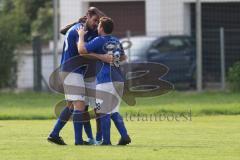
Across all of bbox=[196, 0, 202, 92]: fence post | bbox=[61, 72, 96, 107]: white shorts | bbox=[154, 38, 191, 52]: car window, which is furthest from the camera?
bbox=[154, 38, 191, 52]: car window

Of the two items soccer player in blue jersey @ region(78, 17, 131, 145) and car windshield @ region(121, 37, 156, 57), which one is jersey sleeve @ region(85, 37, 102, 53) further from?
car windshield @ region(121, 37, 156, 57)

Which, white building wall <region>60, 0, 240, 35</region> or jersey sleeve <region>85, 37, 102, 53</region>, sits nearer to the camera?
jersey sleeve <region>85, 37, 102, 53</region>

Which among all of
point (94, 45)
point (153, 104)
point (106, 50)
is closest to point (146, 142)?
point (106, 50)

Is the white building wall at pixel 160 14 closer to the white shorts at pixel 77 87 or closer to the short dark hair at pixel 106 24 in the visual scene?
the white shorts at pixel 77 87

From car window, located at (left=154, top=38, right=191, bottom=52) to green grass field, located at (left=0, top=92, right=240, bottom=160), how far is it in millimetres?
4183

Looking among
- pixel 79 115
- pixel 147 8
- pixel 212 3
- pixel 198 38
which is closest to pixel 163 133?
pixel 79 115

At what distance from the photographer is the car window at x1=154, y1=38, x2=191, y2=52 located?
31.8 metres

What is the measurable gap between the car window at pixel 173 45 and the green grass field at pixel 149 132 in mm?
4183

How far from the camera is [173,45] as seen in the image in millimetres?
32156

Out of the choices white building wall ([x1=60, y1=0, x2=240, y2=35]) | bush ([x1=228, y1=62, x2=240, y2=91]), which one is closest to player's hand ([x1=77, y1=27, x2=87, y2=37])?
bush ([x1=228, y1=62, x2=240, y2=91])

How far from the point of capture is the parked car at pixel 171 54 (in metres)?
31.0

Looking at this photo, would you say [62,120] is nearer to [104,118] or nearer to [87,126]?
[87,126]

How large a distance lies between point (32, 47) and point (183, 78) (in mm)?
5058

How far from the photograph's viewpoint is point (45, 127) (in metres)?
18.3
